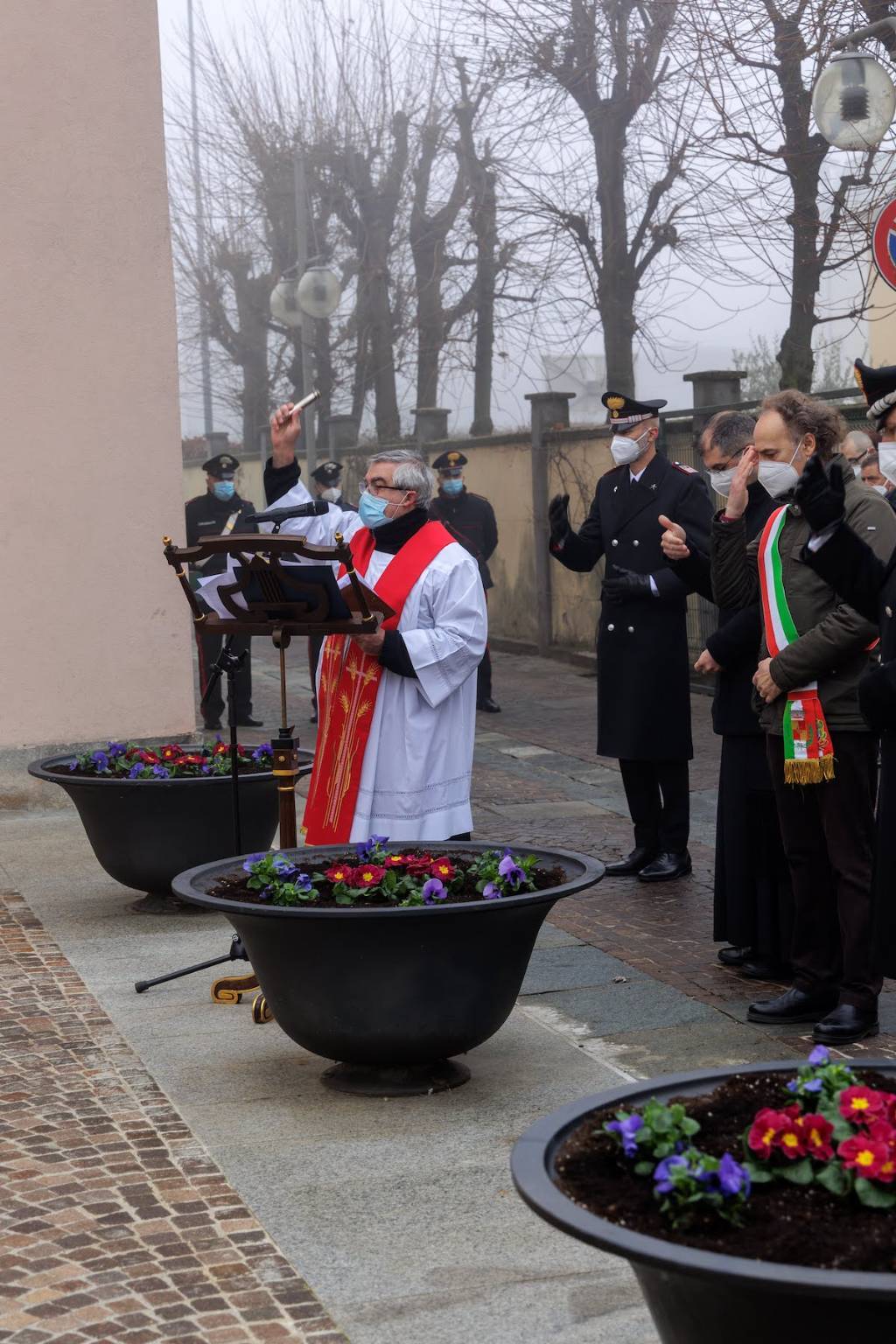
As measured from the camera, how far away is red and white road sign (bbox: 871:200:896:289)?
833 cm

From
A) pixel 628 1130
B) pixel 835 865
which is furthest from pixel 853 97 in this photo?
pixel 628 1130

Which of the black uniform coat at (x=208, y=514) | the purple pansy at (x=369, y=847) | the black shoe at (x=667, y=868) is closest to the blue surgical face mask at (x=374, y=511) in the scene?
the purple pansy at (x=369, y=847)

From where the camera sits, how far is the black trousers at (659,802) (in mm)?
7801

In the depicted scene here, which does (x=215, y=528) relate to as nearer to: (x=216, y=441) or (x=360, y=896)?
(x=360, y=896)

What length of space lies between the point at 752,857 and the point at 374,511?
1.79m

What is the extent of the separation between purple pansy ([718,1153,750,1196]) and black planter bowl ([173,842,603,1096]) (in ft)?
6.67

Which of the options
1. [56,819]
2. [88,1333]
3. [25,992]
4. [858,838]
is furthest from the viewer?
[56,819]

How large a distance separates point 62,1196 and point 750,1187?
7.03 ft

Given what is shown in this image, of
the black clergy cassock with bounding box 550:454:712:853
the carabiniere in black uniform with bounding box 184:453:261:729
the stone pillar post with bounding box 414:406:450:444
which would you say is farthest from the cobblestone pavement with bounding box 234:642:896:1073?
the stone pillar post with bounding box 414:406:450:444

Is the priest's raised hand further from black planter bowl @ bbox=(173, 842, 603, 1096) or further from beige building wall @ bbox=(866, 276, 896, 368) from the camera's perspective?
beige building wall @ bbox=(866, 276, 896, 368)

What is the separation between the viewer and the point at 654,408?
25.3ft

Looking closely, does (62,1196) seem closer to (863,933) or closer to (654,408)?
(863,933)

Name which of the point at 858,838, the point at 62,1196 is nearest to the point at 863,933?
the point at 858,838

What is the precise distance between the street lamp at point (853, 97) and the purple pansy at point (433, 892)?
24.0ft
